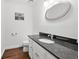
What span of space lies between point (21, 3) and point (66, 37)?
2860 millimetres

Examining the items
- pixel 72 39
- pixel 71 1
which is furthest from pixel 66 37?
pixel 71 1

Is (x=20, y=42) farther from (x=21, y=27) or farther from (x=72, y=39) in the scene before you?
(x=72, y=39)

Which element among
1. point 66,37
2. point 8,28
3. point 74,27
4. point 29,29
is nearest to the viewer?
point 74,27

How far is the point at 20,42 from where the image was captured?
3.13 meters

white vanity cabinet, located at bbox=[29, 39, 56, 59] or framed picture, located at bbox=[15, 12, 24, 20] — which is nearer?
white vanity cabinet, located at bbox=[29, 39, 56, 59]

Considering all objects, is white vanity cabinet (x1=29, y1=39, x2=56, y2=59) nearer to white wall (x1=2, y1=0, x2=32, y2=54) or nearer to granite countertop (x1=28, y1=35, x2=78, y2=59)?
granite countertop (x1=28, y1=35, x2=78, y2=59)

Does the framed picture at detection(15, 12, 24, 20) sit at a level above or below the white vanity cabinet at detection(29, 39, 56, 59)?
above

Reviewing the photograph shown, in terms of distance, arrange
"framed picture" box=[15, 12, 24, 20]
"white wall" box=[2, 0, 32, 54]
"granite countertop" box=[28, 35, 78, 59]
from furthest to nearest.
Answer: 1. "framed picture" box=[15, 12, 24, 20]
2. "white wall" box=[2, 0, 32, 54]
3. "granite countertop" box=[28, 35, 78, 59]

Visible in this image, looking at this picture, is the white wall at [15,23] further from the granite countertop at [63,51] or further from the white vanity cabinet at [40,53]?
the granite countertop at [63,51]

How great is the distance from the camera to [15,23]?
298cm

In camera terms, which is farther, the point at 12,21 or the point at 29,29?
the point at 29,29

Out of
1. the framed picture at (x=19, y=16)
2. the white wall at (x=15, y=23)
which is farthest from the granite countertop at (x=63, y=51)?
the framed picture at (x=19, y=16)

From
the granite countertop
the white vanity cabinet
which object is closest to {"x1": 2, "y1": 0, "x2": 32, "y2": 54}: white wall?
the white vanity cabinet

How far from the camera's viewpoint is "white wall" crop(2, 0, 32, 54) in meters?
2.77
